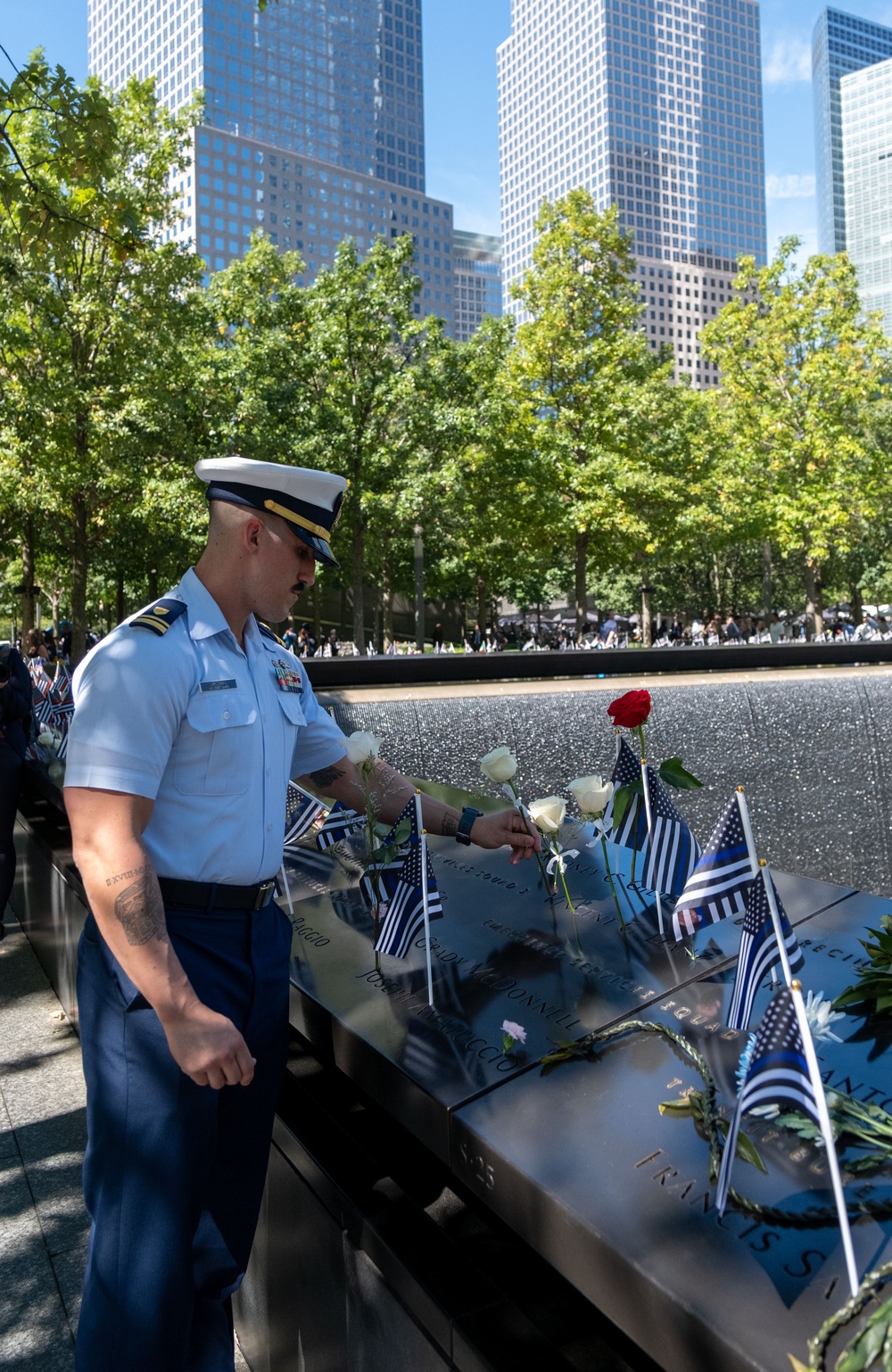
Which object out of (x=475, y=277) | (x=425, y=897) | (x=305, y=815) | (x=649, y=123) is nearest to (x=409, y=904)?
(x=425, y=897)

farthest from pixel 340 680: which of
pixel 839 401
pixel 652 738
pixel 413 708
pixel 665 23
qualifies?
pixel 665 23

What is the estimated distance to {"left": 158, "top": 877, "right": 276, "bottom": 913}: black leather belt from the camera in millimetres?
2057

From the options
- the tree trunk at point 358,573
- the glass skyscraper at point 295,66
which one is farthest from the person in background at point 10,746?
the glass skyscraper at point 295,66

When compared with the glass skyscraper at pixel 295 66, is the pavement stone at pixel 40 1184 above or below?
below

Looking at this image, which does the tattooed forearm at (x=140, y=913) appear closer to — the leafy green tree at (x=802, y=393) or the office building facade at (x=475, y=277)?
the leafy green tree at (x=802, y=393)

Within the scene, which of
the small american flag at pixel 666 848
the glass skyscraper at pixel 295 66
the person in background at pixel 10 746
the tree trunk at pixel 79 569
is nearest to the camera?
the small american flag at pixel 666 848

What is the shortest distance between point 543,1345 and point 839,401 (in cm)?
3022

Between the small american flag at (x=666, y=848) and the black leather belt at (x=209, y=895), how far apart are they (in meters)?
1.08

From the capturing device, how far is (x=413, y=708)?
19.4 ft

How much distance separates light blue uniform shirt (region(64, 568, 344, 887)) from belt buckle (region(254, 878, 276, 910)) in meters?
0.02

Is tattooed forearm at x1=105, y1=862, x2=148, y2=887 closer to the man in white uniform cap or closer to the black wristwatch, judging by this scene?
the man in white uniform cap

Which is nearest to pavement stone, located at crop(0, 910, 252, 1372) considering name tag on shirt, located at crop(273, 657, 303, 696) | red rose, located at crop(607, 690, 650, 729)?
name tag on shirt, located at crop(273, 657, 303, 696)

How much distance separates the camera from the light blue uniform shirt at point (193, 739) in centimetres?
189

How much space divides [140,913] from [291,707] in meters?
0.68
